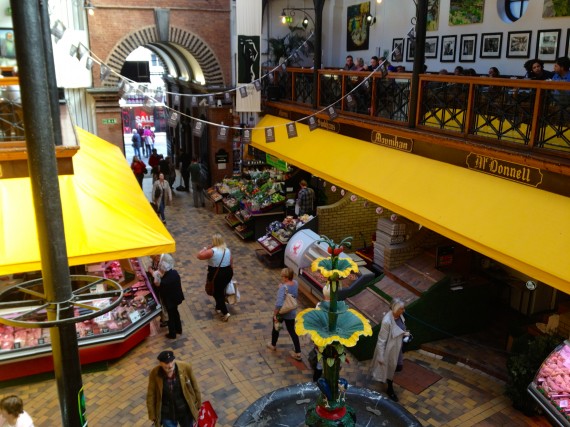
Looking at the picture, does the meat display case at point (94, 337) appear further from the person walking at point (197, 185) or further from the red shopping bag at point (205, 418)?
the person walking at point (197, 185)

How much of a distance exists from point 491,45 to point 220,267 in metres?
Answer: 7.89

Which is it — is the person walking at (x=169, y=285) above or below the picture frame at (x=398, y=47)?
below

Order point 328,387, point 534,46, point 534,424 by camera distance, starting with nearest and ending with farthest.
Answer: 1. point 328,387
2. point 534,424
3. point 534,46

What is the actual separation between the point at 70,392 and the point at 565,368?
228 inches

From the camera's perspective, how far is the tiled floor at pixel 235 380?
726 cm

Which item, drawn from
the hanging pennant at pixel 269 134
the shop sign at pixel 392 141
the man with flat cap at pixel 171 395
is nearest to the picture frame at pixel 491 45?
the shop sign at pixel 392 141

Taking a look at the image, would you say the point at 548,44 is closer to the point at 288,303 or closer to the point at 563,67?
the point at 563,67

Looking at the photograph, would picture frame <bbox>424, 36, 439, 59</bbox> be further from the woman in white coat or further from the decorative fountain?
the decorative fountain

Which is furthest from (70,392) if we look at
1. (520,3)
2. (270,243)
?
(520,3)

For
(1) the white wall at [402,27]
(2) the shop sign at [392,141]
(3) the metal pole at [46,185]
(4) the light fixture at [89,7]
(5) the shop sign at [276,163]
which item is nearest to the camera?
(3) the metal pole at [46,185]

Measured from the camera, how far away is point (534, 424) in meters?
7.04

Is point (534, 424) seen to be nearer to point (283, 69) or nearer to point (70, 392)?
point (70, 392)

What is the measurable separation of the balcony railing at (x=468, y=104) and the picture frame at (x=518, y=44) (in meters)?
2.07

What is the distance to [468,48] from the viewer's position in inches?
496
